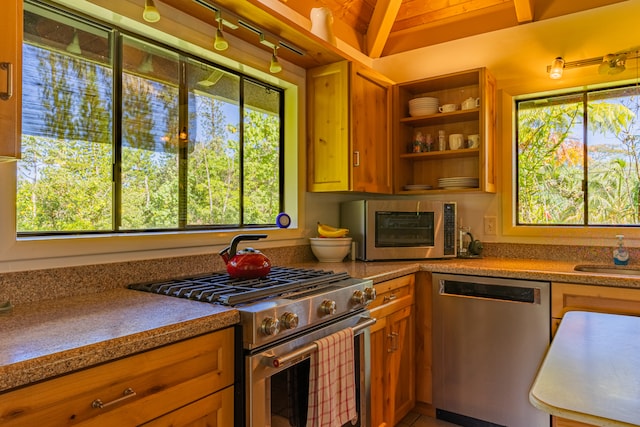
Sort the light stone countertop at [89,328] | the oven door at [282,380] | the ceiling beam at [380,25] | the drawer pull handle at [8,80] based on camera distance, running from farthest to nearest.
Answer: the ceiling beam at [380,25] < the oven door at [282,380] < the drawer pull handle at [8,80] < the light stone countertop at [89,328]

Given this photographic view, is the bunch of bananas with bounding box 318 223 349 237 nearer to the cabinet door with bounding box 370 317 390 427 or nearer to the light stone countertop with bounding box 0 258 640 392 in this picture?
the cabinet door with bounding box 370 317 390 427

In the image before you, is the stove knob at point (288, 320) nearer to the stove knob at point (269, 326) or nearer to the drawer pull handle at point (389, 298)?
the stove knob at point (269, 326)

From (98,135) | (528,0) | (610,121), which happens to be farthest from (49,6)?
(610,121)

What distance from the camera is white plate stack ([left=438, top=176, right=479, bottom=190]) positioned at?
2793mm

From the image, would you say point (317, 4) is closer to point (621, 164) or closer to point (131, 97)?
point (131, 97)

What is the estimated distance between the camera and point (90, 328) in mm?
1082

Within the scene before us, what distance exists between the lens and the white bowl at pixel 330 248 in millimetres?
2598

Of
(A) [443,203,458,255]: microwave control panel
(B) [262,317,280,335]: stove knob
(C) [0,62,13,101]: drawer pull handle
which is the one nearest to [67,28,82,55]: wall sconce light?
(C) [0,62,13,101]: drawer pull handle

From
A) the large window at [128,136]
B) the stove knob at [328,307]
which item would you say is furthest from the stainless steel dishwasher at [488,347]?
the large window at [128,136]

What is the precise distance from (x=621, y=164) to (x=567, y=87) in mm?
588

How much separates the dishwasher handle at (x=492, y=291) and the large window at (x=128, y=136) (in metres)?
1.17

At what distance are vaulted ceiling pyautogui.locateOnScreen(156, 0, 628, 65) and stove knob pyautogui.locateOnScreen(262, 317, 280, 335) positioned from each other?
1.63 meters

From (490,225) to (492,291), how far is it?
77cm

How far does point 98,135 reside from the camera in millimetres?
1762
